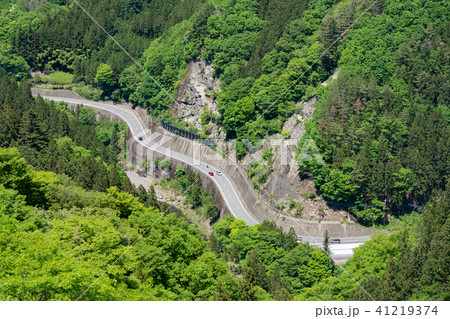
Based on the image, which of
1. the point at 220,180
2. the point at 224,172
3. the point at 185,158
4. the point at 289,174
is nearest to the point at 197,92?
the point at 185,158

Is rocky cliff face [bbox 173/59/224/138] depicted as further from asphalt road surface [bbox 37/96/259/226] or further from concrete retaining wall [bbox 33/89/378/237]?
asphalt road surface [bbox 37/96/259/226]

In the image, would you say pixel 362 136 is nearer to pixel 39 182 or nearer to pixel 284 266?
pixel 284 266

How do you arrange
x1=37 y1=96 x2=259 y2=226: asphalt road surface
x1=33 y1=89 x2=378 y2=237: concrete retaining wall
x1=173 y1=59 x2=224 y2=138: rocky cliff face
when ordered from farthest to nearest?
x1=173 y1=59 x2=224 y2=138: rocky cliff face, x1=37 y1=96 x2=259 y2=226: asphalt road surface, x1=33 y1=89 x2=378 y2=237: concrete retaining wall

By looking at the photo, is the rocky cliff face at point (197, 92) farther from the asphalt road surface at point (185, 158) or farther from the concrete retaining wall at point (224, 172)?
the asphalt road surface at point (185, 158)

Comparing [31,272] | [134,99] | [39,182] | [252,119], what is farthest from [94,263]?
[134,99]

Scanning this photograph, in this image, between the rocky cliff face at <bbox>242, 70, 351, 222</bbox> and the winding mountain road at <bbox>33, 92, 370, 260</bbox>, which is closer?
the winding mountain road at <bbox>33, 92, 370, 260</bbox>

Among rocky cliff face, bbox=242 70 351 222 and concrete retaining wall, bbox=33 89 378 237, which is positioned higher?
rocky cliff face, bbox=242 70 351 222

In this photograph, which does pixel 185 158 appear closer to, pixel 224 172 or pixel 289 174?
pixel 224 172

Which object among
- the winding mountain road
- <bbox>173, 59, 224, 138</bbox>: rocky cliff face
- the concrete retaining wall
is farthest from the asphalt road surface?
<bbox>173, 59, 224, 138</bbox>: rocky cliff face

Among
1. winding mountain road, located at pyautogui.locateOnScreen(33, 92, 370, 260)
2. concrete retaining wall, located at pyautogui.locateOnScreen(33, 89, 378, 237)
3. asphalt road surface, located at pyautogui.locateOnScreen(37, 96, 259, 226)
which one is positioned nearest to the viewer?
winding mountain road, located at pyautogui.locateOnScreen(33, 92, 370, 260)
